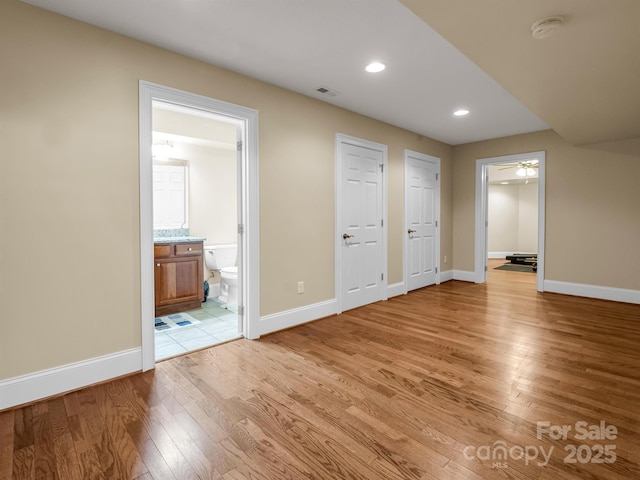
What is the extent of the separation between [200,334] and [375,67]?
302 cm

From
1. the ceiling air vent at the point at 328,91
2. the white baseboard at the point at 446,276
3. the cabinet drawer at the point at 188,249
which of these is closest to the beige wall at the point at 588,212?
the white baseboard at the point at 446,276

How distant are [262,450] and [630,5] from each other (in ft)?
8.86

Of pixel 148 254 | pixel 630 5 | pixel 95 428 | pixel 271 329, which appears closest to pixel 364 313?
pixel 271 329

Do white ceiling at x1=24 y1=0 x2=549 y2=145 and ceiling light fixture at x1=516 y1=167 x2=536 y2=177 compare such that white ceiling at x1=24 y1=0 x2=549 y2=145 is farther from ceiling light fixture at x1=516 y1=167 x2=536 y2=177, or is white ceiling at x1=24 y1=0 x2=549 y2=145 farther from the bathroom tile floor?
ceiling light fixture at x1=516 y1=167 x2=536 y2=177

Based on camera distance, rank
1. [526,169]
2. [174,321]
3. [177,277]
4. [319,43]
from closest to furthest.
Answer: [319,43]
[174,321]
[177,277]
[526,169]

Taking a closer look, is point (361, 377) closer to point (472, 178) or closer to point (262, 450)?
point (262, 450)

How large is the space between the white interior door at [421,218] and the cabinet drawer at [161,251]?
333 centimetres

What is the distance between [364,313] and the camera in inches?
159

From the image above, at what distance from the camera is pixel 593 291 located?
4.69 meters

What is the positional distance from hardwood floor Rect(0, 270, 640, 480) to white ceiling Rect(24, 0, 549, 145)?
245 cm

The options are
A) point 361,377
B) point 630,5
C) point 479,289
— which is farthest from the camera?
point 479,289

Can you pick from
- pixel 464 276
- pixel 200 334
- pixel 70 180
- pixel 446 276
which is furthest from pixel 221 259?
pixel 464 276

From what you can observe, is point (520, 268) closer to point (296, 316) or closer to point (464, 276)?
point (464, 276)

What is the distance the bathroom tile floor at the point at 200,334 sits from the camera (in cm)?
297
